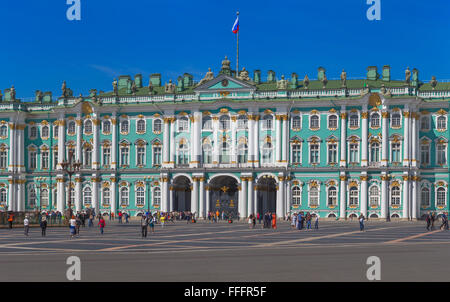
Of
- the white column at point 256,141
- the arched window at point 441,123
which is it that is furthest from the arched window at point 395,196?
the white column at point 256,141

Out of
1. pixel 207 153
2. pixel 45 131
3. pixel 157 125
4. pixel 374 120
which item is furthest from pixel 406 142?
pixel 45 131

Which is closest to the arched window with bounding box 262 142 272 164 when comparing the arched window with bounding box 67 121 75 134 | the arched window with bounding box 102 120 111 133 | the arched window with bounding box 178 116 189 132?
the arched window with bounding box 178 116 189 132

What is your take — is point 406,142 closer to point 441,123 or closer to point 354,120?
point 441,123

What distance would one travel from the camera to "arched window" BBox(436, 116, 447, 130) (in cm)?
8619

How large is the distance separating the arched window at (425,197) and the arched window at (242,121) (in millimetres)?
21889

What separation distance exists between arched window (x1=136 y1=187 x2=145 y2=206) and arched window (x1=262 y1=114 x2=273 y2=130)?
56.2ft

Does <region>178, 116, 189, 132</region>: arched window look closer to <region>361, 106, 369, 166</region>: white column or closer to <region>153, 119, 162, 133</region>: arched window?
<region>153, 119, 162, 133</region>: arched window

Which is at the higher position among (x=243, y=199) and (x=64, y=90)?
(x=64, y=90)

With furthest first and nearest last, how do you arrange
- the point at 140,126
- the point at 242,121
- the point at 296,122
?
the point at 140,126 < the point at 242,121 < the point at 296,122

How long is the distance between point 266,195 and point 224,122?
400 inches

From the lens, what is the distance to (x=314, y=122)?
8819 cm
